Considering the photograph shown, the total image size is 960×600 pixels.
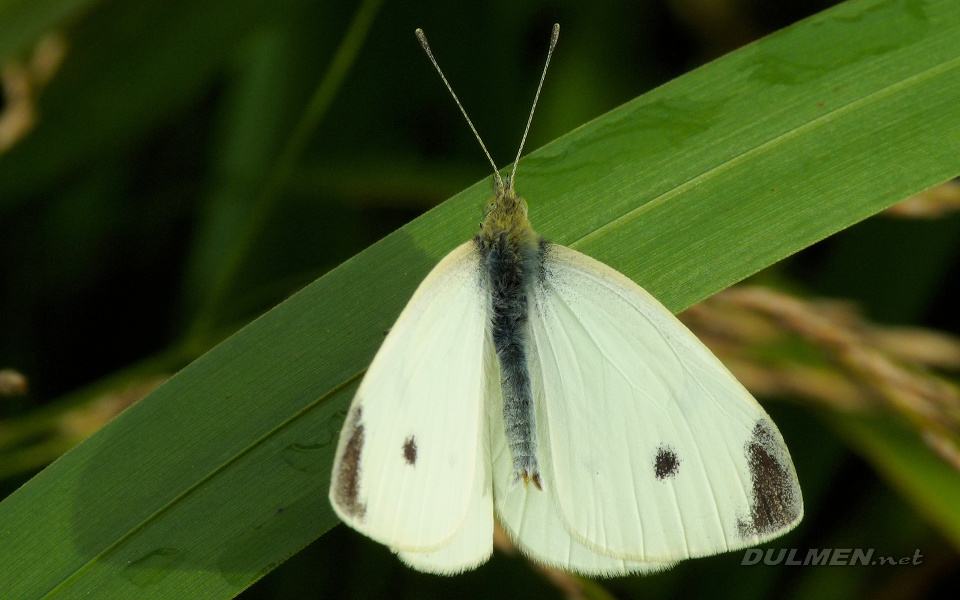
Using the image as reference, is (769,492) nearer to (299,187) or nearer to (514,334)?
(514,334)

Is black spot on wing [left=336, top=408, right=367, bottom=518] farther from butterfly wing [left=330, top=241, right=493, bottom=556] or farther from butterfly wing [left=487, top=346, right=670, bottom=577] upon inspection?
butterfly wing [left=487, top=346, right=670, bottom=577]

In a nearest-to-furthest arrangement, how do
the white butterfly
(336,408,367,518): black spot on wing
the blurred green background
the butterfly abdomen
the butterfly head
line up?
(336,408,367,518): black spot on wing
the white butterfly
the butterfly abdomen
the butterfly head
the blurred green background

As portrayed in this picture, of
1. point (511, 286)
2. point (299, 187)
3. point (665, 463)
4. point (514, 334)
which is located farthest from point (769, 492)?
point (299, 187)

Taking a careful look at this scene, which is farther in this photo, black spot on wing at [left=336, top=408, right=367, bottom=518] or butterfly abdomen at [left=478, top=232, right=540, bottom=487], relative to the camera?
butterfly abdomen at [left=478, top=232, right=540, bottom=487]

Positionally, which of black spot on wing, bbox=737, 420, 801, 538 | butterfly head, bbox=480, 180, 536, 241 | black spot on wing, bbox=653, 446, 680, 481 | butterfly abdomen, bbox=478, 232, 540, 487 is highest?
butterfly head, bbox=480, 180, 536, 241

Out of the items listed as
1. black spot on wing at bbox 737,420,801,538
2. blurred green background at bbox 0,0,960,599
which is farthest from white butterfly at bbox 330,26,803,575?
blurred green background at bbox 0,0,960,599

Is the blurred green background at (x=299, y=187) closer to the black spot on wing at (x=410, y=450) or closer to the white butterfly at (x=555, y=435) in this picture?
the white butterfly at (x=555, y=435)

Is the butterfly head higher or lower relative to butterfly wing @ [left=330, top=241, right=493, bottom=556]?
higher
